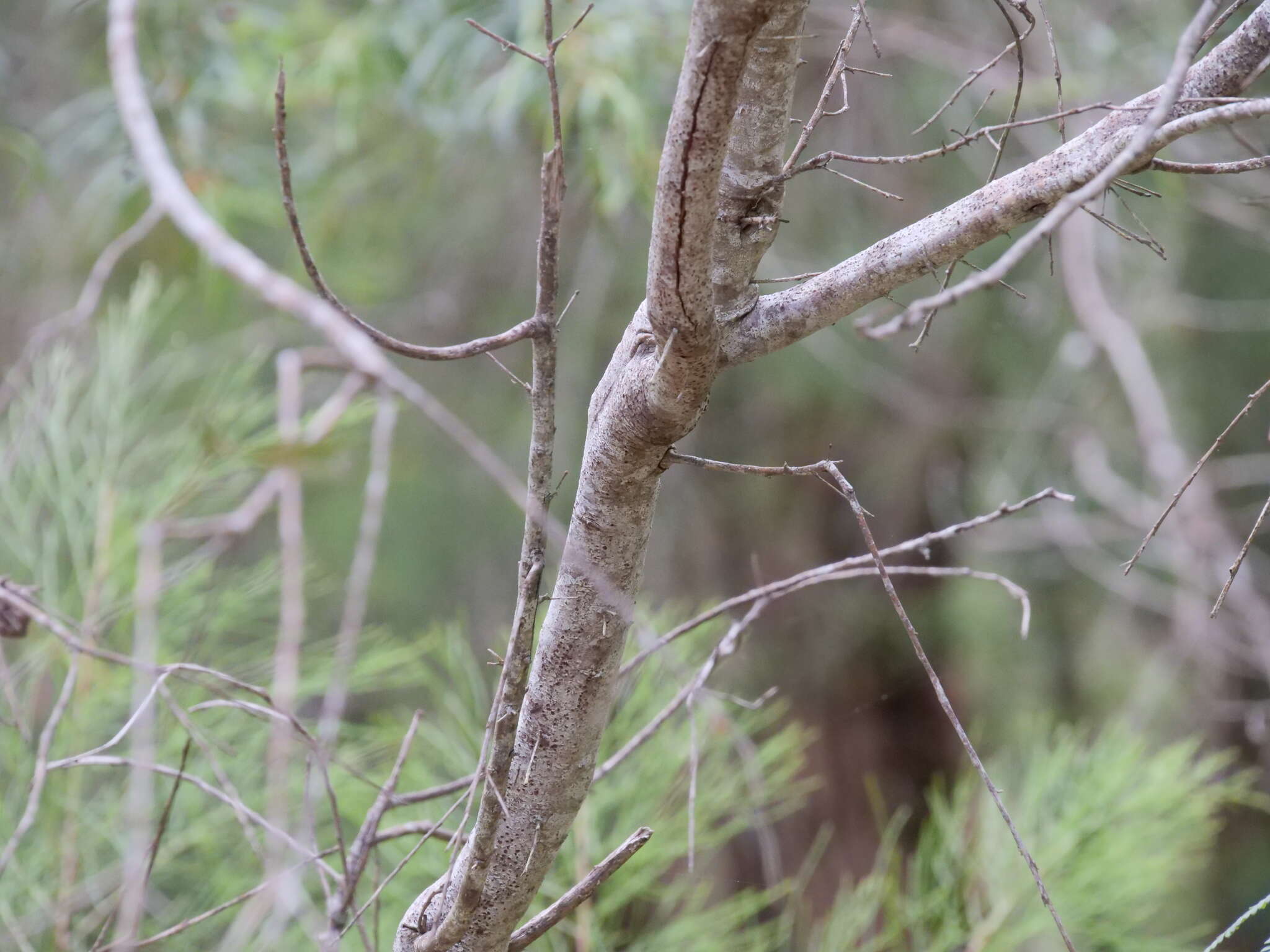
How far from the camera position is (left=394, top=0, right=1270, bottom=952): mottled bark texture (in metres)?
0.30

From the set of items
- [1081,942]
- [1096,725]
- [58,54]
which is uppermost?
[58,54]

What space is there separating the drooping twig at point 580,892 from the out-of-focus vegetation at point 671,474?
186 millimetres

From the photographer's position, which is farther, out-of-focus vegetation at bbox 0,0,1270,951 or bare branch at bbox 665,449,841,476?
out-of-focus vegetation at bbox 0,0,1270,951

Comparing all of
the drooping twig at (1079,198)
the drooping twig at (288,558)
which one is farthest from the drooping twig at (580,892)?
the drooping twig at (1079,198)

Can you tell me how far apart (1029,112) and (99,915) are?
151 centimetres

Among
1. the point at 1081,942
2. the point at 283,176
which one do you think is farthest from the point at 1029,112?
the point at 283,176

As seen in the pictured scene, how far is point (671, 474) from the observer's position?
1.95 m

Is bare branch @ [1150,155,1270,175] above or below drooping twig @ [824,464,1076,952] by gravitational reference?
above

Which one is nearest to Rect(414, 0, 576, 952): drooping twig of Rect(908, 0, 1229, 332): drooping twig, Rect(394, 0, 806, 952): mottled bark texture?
Rect(394, 0, 806, 952): mottled bark texture

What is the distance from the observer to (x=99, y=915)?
0.63m

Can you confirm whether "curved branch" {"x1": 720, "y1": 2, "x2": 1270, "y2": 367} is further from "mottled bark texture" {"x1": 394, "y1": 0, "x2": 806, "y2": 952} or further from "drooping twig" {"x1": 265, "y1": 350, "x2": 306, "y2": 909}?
"drooping twig" {"x1": 265, "y1": 350, "x2": 306, "y2": 909}

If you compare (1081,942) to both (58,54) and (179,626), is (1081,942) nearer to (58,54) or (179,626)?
(179,626)

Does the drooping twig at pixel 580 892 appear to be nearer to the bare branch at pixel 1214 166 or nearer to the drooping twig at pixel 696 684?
the drooping twig at pixel 696 684

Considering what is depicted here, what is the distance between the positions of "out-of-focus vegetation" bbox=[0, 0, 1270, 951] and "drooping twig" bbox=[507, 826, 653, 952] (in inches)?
7.3
